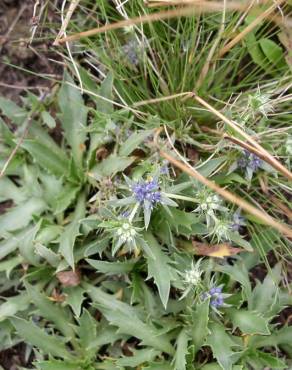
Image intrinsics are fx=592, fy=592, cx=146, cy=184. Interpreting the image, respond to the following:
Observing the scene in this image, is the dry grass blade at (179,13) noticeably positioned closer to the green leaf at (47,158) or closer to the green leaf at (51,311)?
the green leaf at (47,158)

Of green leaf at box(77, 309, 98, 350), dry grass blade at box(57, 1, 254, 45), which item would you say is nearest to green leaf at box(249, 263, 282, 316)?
green leaf at box(77, 309, 98, 350)

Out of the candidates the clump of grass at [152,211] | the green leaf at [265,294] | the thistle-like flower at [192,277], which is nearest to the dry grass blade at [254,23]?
the clump of grass at [152,211]

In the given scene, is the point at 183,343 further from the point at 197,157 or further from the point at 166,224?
the point at 197,157

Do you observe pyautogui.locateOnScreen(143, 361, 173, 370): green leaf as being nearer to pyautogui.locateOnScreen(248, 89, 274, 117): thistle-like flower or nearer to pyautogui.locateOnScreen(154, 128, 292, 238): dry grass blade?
pyautogui.locateOnScreen(154, 128, 292, 238): dry grass blade

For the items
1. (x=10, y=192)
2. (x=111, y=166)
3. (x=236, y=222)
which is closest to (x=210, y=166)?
(x=236, y=222)

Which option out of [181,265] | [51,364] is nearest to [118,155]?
[181,265]

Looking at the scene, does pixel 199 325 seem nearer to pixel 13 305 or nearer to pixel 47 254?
pixel 47 254

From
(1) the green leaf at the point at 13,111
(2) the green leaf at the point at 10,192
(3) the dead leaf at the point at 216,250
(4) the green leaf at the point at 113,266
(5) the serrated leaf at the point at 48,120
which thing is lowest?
(4) the green leaf at the point at 113,266
